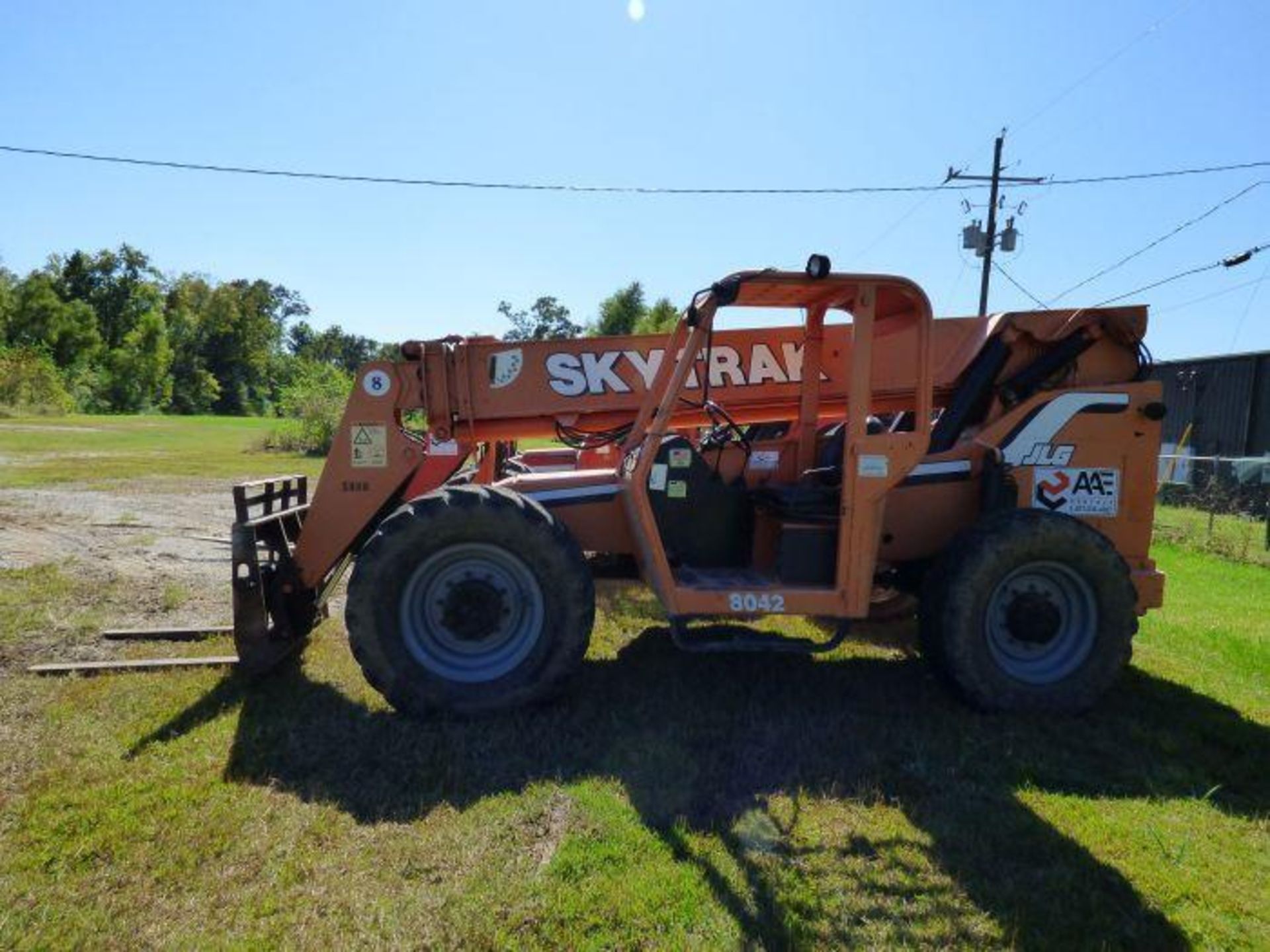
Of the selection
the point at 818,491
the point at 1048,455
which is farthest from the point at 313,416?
the point at 1048,455

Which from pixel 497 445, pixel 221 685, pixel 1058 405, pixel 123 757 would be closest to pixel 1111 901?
pixel 1058 405

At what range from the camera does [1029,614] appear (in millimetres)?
5230

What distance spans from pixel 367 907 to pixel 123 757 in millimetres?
1889

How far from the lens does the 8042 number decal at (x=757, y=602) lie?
509cm

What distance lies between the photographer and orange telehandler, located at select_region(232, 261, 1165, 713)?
16.2 feet

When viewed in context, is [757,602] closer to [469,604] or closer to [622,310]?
[469,604]

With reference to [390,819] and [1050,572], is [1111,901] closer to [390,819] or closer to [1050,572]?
[1050,572]

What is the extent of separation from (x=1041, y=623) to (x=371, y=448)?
4.34 m

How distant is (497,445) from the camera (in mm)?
8094

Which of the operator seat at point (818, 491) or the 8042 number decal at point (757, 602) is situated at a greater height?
the operator seat at point (818, 491)

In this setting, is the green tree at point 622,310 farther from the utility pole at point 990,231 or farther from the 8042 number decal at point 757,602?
the 8042 number decal at point 757,602

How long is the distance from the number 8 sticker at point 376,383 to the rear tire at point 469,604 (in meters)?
1.15

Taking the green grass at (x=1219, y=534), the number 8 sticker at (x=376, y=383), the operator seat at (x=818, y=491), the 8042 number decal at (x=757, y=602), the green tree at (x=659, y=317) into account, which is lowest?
the green grass at (x=1219, y=534)

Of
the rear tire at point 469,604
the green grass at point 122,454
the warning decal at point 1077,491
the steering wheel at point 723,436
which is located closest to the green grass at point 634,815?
the rear tire at point 469,604
